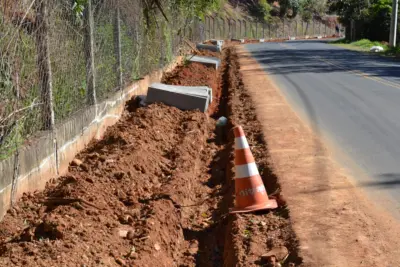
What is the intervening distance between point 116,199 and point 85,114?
254 centimetres

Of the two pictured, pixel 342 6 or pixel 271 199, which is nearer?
pixel 271 199

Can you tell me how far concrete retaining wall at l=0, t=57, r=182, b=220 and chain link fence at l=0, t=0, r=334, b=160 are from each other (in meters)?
0.11

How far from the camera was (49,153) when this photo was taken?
7457 millimetres

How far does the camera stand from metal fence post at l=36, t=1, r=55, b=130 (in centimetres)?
728

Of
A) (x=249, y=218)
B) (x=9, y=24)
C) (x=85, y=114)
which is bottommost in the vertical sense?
(x=249, y=218)

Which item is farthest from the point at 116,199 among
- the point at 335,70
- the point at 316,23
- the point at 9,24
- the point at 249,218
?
the point at 316,23

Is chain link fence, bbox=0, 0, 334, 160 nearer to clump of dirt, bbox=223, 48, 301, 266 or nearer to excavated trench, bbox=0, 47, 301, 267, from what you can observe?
excavated trench, bbox=0, 47, 301, 267

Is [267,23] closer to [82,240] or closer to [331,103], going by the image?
[331,103]

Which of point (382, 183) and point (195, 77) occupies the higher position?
point (195, 77)

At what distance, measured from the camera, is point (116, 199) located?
701cm

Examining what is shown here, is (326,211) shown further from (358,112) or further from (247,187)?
(358,112)

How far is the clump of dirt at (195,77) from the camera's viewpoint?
18000 mm

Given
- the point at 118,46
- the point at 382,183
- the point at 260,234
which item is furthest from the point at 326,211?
the point at 118,46

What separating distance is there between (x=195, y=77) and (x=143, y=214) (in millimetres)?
13388
